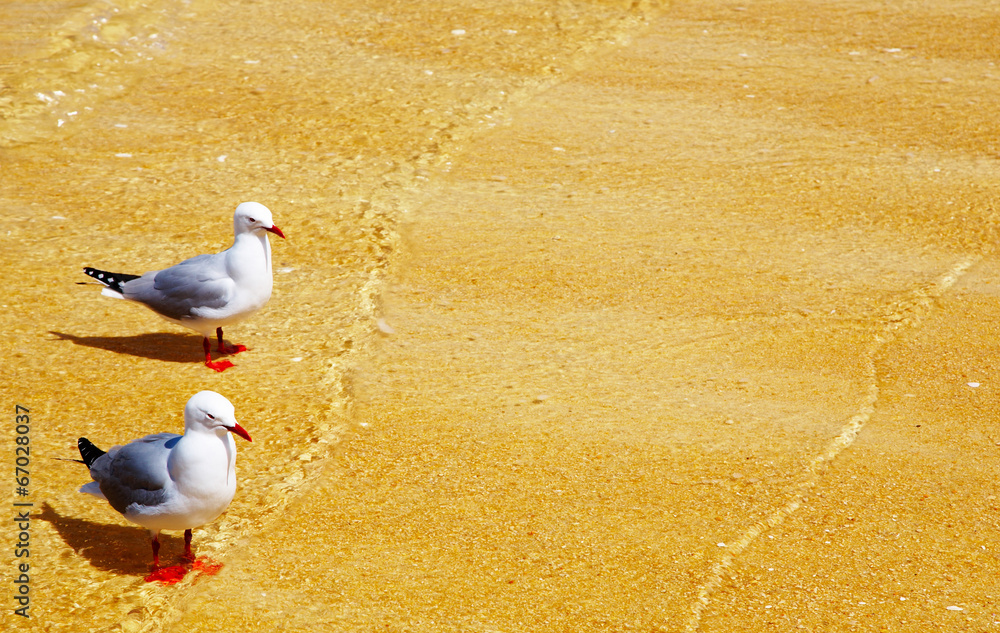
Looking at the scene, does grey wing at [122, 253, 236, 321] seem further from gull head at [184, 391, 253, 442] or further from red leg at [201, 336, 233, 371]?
gull head at [184, 391, 253, 442]

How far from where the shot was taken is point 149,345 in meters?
5.70

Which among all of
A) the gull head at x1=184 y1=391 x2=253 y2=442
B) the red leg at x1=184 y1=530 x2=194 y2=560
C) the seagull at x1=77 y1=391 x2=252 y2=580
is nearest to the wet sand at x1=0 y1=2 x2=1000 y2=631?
the red leg at x1=184 y1=530 x2=194 y2=560

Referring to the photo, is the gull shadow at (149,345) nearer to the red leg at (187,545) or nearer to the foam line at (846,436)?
the red leg at (187,545)

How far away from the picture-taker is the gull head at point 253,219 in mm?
5195

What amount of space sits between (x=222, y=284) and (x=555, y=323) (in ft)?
6.40

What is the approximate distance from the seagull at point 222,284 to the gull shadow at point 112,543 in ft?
4.17

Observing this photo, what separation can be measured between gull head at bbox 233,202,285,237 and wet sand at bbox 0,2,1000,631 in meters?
0.79

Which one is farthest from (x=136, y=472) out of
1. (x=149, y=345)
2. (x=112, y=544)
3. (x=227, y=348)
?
(x=149, y=345)

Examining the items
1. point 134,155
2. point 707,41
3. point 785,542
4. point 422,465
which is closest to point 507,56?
point 707,41

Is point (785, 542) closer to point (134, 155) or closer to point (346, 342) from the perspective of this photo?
point (346, 342)

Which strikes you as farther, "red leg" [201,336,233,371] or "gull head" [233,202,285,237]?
"red leg" [201,336,233,371]

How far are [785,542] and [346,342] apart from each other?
8.84 feet

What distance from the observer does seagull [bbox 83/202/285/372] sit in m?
5.20

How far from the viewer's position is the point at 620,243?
6.71 m
